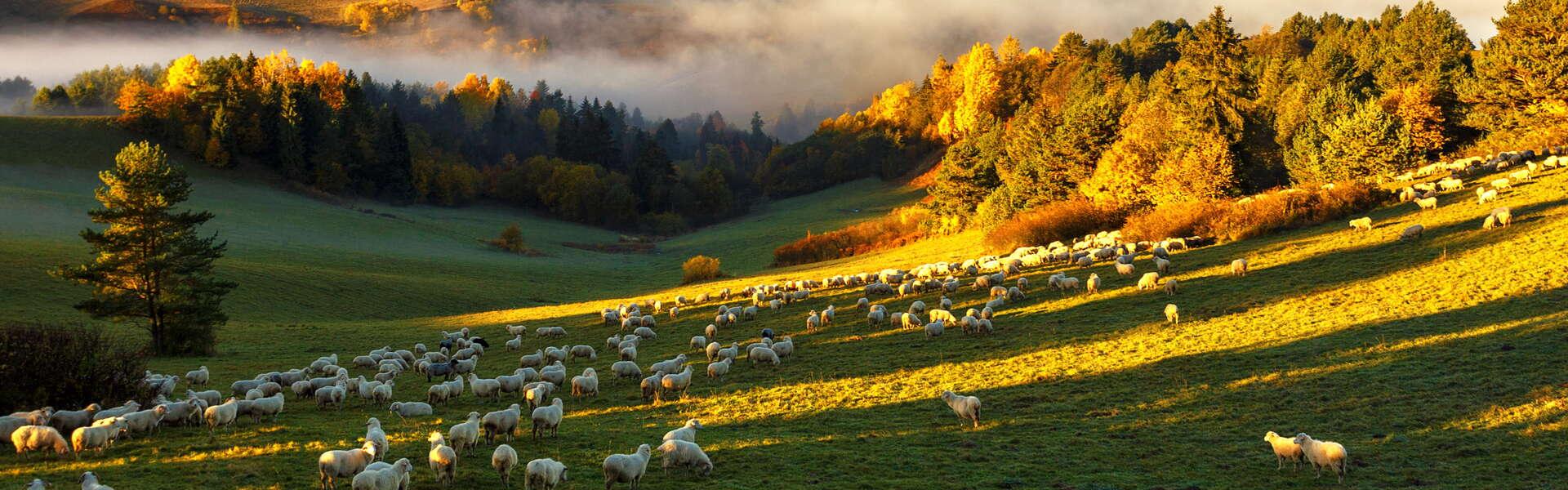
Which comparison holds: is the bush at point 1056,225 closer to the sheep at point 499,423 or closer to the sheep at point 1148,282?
the sheep at point 1148,282

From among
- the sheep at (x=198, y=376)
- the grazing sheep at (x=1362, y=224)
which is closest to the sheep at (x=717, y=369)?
the sheep at (x=198, y=376)

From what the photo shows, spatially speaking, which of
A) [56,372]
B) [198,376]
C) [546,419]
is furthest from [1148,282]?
[56,372]

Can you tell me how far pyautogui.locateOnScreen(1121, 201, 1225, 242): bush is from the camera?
151 feet

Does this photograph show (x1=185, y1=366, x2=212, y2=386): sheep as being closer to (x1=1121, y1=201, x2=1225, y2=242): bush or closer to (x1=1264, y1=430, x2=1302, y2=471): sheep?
(x1=1264, y1=430, x2=1302, y2=471): sheep

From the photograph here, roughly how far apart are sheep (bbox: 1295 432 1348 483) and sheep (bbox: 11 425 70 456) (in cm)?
2022

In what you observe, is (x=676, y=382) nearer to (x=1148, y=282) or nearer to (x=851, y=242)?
(x=1148, y=282)

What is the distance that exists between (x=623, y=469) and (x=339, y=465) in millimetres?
4170

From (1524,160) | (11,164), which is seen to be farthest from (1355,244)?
(11,164)

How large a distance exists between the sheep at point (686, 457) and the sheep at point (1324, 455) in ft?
30.5

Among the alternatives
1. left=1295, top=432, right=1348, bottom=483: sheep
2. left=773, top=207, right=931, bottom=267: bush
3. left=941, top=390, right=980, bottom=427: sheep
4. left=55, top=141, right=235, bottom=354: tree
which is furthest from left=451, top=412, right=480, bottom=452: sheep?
left=773, top=207, right=931, bottom=267: bush

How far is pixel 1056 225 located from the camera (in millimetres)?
59281

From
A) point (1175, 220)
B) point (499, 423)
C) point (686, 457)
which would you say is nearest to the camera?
point (686, 457)

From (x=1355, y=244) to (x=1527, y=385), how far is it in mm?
20743

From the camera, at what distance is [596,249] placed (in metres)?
102
